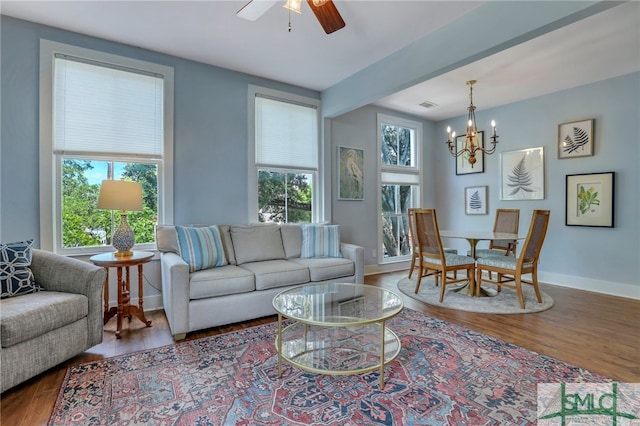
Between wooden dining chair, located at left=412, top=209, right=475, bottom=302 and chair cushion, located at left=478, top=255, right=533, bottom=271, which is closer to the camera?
chair cushion, located at left=478, top=255, right=533, bottom=271

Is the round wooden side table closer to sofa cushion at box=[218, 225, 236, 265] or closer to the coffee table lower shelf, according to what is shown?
sofa cushion at box=[218, 225, 236, 265]

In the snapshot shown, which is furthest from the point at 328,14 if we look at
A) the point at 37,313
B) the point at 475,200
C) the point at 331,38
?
the point at 475,200

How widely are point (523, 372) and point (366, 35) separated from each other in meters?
3.02

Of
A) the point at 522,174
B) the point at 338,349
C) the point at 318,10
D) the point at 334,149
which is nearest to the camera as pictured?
the point at 318,10

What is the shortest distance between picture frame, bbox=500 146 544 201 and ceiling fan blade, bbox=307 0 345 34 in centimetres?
395

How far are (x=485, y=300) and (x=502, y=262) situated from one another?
0.48 m

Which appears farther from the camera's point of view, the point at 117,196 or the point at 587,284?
the point at 587,284

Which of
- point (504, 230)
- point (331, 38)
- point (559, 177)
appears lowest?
Answer: point (504, 230)

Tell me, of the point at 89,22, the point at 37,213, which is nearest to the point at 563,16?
the point at 89,22

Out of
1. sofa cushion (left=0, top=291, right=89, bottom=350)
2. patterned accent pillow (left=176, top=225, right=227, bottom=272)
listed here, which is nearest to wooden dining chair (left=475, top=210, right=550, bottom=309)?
patterned accent pillow (left=176, top=225, right=227, bottom=272)

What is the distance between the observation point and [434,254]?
3627 mm

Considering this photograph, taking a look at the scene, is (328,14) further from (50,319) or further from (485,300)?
(485,300)

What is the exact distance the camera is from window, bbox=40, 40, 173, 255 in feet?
9.00

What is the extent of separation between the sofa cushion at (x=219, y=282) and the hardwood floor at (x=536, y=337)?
13.5 inches
